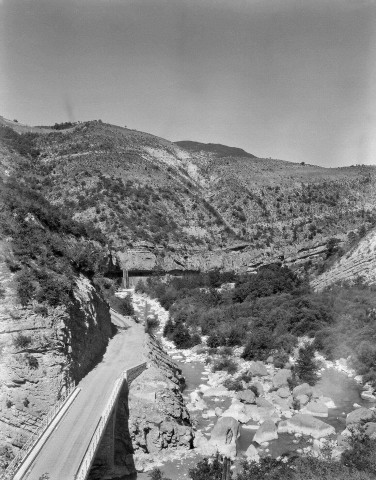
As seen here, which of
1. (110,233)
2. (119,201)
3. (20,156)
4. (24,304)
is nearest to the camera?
(24,304)

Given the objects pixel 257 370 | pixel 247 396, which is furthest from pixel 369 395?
pixel 257 370

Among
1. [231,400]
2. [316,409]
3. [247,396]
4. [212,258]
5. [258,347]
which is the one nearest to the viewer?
[316,409]

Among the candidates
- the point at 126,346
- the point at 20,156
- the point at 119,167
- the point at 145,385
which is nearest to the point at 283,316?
the point at 126,346

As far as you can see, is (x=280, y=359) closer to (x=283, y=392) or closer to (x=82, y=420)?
(x=283, y=392)

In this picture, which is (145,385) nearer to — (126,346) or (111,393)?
(111,393)

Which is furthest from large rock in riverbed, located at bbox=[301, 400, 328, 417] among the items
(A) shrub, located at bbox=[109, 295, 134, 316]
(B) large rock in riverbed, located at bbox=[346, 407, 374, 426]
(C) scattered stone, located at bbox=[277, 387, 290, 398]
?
Result: (A) shrub, located at bbox=[109, 295, 134, 316]
